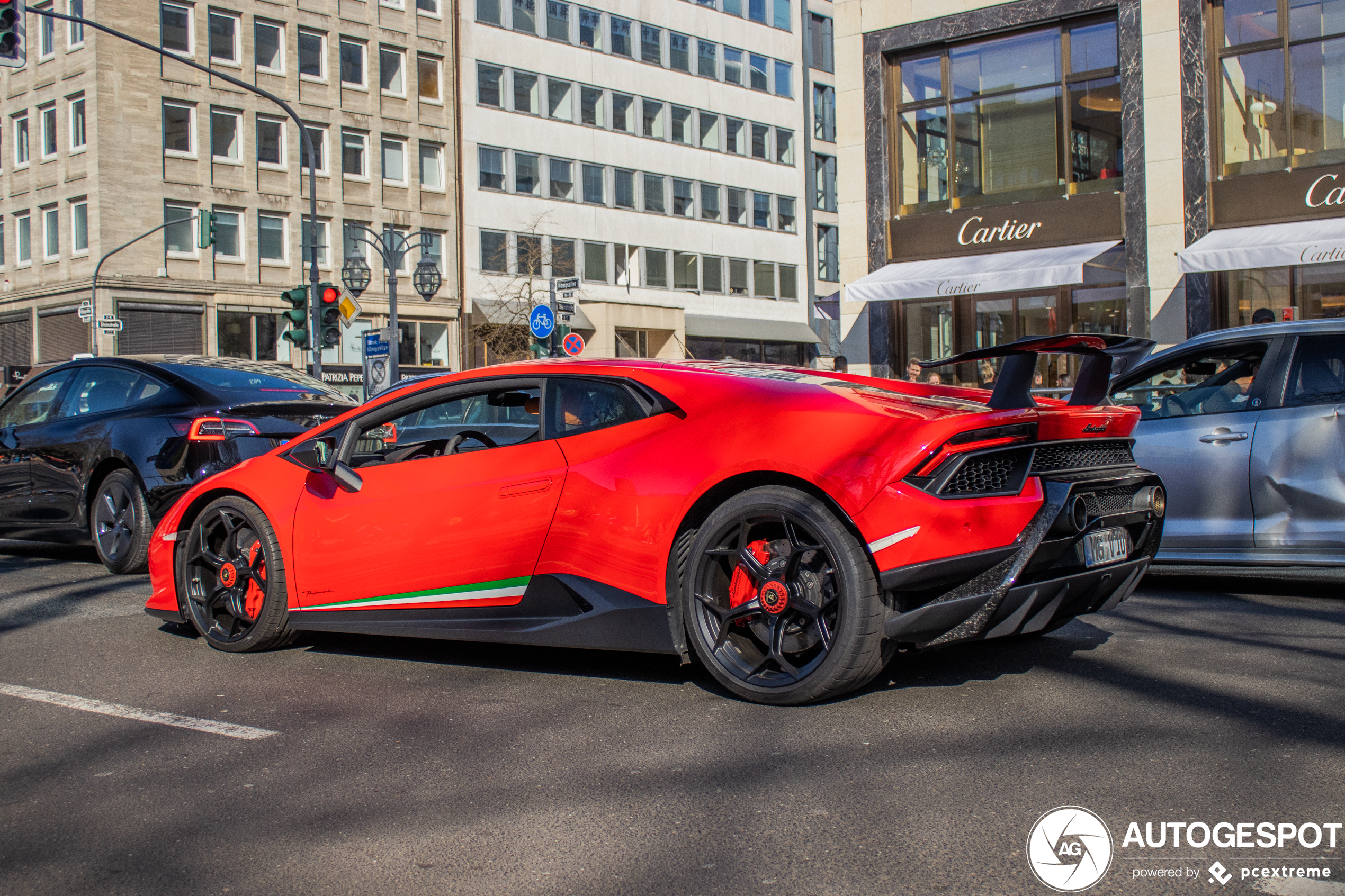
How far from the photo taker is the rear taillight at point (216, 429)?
304 inches

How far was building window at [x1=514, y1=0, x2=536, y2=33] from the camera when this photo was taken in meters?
46.1

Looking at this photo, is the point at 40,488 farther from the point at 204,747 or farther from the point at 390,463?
the point at 204,747

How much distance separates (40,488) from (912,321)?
15.2m

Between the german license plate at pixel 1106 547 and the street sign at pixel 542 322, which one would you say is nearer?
the german license plate at pixel 1106 547

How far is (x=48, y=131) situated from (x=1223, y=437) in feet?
136

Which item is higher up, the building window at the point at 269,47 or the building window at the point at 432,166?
the building window at the point at 269,47

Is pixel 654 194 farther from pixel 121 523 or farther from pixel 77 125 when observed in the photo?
pixel 121 523

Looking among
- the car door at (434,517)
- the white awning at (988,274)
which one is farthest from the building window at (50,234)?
the car door at (434,517)

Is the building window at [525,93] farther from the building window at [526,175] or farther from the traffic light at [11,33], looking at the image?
the traffic light at [11,33]

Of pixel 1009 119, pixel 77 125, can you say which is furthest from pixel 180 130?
pixel 1009 119

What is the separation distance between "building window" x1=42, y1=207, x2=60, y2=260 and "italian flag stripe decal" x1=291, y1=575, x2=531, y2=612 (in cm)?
3860

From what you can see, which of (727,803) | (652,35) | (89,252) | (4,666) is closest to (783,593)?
(727,803)

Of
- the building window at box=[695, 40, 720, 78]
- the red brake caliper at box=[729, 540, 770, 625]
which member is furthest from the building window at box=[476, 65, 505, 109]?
the red brake caliper at box=[729, 540, 770, 625]

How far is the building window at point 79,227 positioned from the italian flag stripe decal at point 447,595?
3703cm
